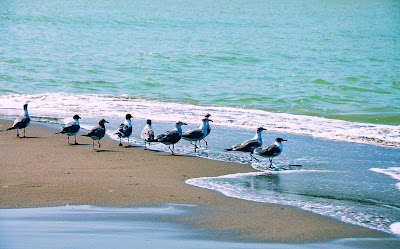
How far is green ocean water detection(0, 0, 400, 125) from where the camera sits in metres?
21.8

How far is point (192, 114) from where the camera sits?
16828mm

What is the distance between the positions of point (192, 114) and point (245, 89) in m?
6.98

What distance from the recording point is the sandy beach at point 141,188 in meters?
6.36

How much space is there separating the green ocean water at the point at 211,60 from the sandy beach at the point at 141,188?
31.1ft

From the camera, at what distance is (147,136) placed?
11625 mm

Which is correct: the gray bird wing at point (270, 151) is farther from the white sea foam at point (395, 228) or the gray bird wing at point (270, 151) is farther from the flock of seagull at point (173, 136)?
the white sea foam at point (395, 228)

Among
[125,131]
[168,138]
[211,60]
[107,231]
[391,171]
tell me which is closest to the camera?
[107,231]

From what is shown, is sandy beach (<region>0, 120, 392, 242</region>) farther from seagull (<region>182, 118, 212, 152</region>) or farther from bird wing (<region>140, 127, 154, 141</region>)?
seagull (<region>182, 118, 212, 152</region>)

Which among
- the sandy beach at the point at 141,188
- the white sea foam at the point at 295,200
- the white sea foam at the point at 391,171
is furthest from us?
the white sea foam at the point at 391,171

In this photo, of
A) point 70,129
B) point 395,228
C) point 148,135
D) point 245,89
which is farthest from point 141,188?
point 245,89

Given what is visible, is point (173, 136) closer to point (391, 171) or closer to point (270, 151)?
point (270, 151)

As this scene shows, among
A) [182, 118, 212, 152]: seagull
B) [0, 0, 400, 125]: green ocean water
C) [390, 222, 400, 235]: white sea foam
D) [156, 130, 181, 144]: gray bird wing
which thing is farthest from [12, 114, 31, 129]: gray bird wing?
[390, 222, 400, 235]: white sea foam

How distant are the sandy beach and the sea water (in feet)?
1.59

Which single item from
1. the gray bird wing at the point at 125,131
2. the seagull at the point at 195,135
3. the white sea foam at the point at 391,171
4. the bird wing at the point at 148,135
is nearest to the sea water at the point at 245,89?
the white sea foam at the point at 391,171
